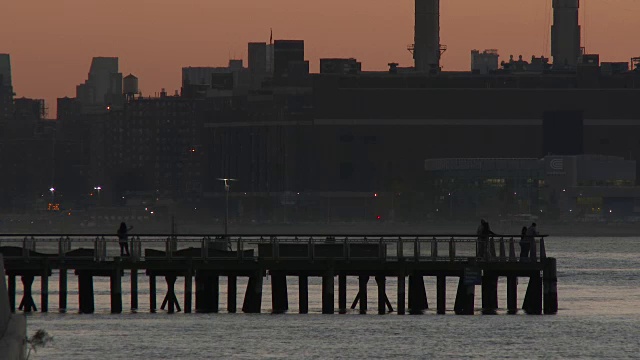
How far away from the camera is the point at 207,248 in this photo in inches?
2781

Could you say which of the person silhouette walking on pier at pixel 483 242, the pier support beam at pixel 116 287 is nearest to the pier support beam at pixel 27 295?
the pier support beam at pixel 116 287

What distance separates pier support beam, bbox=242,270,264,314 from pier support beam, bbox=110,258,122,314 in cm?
554

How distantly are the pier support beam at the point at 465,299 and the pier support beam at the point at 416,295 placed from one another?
1679mm

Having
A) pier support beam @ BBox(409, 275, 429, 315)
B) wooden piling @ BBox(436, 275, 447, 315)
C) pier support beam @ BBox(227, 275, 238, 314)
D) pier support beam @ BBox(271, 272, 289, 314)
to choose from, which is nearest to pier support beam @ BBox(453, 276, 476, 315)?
wooden piling @ BBox(436, 275, 447, 315)

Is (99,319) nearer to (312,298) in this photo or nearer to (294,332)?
(294,332)

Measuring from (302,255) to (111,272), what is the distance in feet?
26.5

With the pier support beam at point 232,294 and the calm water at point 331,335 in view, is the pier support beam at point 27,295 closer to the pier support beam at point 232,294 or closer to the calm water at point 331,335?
the calm water at point 331,335

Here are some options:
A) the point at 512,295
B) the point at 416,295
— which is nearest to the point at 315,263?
the point at 416,295

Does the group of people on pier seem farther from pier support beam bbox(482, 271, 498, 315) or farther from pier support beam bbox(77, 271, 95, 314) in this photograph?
pier support beam bbox(77, 271, 95, 314)

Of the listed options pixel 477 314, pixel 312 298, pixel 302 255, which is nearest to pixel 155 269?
pixel 302 255

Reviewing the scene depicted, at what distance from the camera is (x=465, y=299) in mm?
73438

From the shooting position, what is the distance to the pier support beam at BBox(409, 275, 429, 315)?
7206cm

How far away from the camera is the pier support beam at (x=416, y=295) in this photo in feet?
236

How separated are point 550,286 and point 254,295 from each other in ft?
41.6
